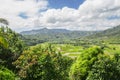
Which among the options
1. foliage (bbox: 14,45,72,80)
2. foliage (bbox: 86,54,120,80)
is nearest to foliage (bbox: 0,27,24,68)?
foliage (bbox: 14,45,72,80)

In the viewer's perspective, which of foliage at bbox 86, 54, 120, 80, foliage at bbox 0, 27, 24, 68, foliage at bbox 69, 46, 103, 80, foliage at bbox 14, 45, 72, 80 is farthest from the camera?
foliage at bbox 0, 27, 24, 68

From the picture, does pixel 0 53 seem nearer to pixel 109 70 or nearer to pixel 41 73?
pixel 41 73

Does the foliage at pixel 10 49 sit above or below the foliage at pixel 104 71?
above

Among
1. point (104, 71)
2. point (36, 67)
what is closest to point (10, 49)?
point (36, 67)

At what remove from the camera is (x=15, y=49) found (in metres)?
67.3

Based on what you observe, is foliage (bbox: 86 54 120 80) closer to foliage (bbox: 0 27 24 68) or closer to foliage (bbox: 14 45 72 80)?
foliage (bbox: 14 45 72 80)

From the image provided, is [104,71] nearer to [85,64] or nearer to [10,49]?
[85,64]

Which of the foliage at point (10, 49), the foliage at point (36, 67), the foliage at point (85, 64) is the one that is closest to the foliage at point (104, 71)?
the foliage at point (85, 64)

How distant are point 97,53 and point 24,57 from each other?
1598 centimetres

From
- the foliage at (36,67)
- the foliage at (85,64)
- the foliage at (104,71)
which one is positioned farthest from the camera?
the foliage at (85,64)

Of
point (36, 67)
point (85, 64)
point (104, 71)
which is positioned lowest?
point (104, 71)

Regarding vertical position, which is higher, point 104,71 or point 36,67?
point 36,67

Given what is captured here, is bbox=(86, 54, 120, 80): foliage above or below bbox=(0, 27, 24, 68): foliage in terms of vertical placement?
below

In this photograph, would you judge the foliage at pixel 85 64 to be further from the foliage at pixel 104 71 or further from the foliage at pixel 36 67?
the foliage at pixel 36 67
